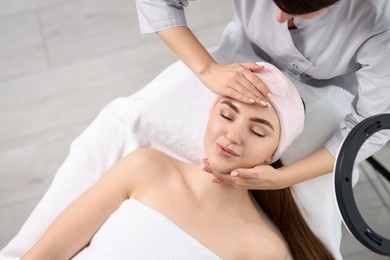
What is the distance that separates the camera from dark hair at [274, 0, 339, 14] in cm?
95

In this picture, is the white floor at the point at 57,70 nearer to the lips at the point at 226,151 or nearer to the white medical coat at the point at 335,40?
the white medical coat at the point at 335,40

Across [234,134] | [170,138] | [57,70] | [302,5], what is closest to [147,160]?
[170,138]

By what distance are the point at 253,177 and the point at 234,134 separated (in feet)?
0.39

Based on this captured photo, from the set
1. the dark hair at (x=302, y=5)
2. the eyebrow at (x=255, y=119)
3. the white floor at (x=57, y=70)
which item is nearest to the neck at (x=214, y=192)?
the eyebrow at (x=255, y=119)

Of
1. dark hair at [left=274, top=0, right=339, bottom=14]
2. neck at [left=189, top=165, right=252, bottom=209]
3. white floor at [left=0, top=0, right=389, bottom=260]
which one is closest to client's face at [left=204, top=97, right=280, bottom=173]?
neck at [left=189, top=165, right=252, bottom=209]

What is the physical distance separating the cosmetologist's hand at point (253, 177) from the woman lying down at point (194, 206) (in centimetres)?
3

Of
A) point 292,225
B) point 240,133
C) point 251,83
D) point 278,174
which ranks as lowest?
point 292,225

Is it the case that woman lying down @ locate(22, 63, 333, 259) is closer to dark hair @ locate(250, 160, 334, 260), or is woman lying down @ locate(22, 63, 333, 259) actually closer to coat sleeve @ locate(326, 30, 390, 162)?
dark hair @ locate(250, 160, 334, 260)

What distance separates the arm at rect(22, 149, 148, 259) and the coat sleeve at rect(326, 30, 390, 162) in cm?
60

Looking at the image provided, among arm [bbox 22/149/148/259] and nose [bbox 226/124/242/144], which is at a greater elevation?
nose [bbox 226/124/242/144]

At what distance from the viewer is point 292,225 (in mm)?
1559

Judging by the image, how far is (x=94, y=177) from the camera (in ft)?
5.21

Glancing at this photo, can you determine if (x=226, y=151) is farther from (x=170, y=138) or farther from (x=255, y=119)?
(x=170, y=138)

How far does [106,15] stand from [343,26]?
4.77 feet
